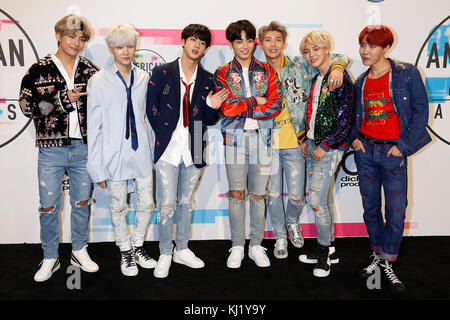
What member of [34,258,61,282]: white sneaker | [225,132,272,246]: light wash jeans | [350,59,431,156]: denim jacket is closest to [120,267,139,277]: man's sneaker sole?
[34,258,61,282]: white sneaker

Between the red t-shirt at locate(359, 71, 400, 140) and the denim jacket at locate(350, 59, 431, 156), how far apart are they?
0.04 metres

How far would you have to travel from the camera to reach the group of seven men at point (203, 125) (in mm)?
2561

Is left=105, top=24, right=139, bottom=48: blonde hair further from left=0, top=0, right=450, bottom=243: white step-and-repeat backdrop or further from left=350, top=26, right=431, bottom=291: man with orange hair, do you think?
left=350, top=26, right=431, bottom=291: man with orange hair

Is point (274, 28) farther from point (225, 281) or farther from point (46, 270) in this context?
point (46, 270)

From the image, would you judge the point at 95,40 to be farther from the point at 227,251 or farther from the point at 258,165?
the point at 227,251

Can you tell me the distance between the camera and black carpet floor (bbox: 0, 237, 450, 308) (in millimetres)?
2504

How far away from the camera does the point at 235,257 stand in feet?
9.67

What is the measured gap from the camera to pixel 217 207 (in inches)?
140

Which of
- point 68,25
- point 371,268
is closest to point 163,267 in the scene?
point 371,268

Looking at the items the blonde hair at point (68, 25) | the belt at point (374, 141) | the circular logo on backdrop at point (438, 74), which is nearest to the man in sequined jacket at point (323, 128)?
the belt at point (374, 141)

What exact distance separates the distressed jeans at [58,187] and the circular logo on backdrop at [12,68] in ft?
2.91

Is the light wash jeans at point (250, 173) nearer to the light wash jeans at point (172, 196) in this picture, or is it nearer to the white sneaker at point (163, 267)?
the light wash jeans at point (172, 196)

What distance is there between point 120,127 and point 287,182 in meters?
1.54
